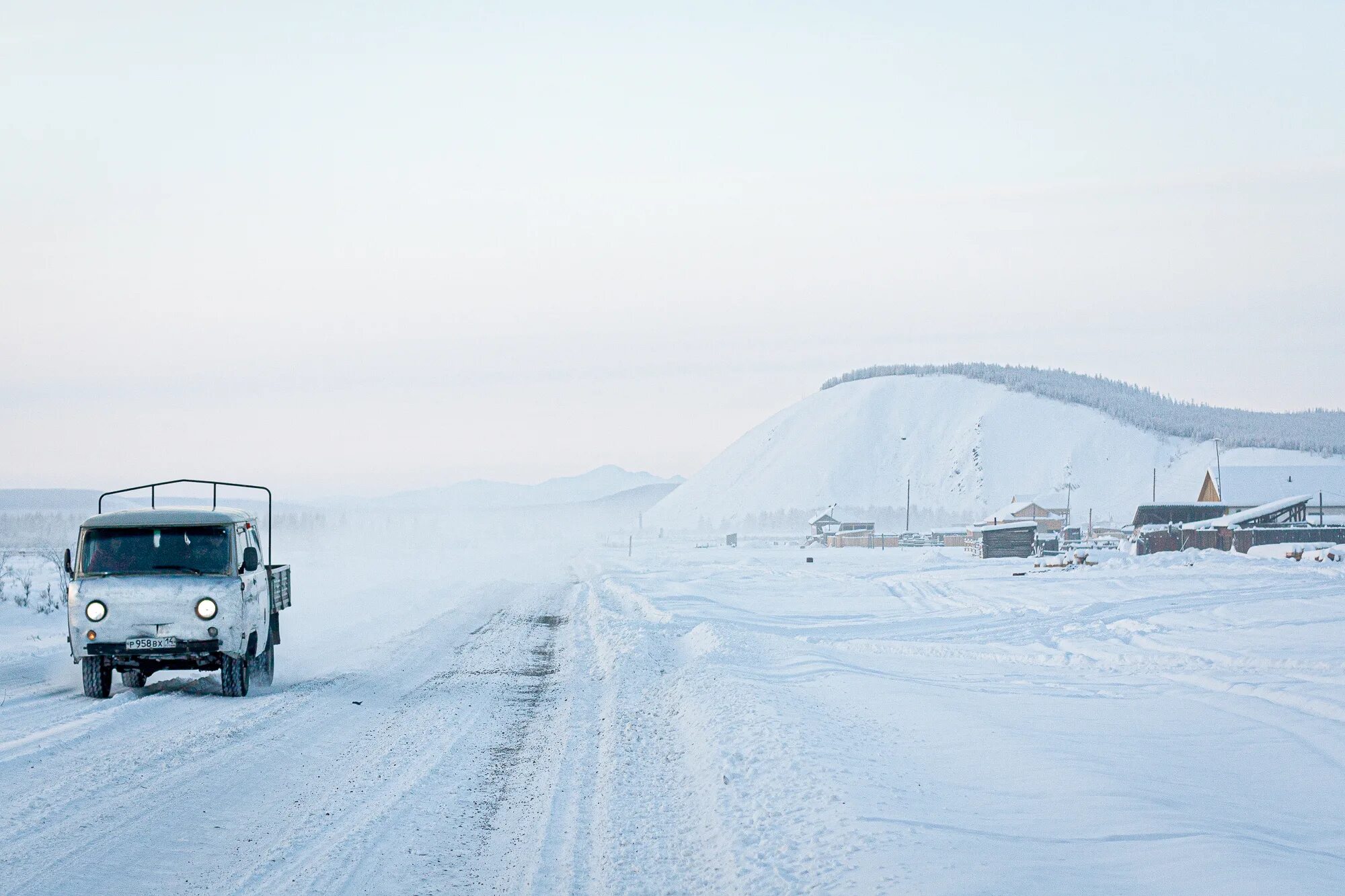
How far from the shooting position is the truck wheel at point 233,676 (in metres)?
14.5

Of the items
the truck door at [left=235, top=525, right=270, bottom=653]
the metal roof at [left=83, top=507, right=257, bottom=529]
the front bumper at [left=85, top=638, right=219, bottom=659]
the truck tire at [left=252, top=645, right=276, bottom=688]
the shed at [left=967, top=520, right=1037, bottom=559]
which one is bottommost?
the shed at [left=967, top=520, right=1037, bottom=559]

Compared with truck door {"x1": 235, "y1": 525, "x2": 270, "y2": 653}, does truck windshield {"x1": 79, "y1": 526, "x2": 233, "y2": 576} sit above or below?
above

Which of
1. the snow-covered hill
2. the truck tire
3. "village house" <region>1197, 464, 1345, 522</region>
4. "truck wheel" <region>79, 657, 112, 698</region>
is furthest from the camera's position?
the snow-covered hill

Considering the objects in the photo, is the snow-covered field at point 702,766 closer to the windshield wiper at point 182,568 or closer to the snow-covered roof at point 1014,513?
the windshield wiper at point 182,568

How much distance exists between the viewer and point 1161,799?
8500 mm

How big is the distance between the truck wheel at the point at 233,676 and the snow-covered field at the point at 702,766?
29 centimetres

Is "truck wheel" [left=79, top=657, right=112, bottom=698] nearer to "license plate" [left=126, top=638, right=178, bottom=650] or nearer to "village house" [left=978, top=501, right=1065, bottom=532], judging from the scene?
"license plate" [left=126, top=638, right=178, bottom=650]

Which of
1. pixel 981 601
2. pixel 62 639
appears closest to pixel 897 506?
pixel 981 601

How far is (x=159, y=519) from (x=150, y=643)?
1792 mm

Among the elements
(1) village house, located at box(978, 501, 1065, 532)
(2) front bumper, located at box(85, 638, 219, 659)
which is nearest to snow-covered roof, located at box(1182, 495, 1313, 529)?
(1) village house, located at box(978, 501, 1065, 532)

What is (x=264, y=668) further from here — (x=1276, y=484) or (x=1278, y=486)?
(x=1276, y=484)

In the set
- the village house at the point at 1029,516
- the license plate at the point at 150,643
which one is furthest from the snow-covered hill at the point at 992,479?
the license plate at the point at 150,643

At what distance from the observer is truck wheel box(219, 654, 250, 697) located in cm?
1447

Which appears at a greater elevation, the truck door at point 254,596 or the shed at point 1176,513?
the truck door at point 254,596
